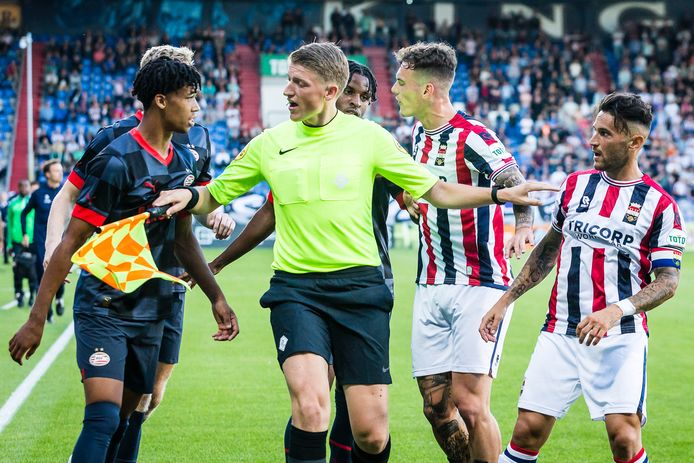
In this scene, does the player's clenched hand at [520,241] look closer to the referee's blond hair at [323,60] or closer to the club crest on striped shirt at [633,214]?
the club crest on striped shirt at [633,214]

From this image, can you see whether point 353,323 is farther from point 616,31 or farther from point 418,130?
point 616,31

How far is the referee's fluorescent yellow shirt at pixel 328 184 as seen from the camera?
15.5 feet

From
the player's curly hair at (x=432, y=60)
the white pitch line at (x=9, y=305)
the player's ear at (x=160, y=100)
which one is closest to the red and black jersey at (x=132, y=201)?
the player's ear at (x=160, y=100)

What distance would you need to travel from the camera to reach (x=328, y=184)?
473 centimetres

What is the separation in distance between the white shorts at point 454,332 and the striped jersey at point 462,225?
64mm

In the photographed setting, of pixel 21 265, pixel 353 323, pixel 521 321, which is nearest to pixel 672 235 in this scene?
pixel 353 323

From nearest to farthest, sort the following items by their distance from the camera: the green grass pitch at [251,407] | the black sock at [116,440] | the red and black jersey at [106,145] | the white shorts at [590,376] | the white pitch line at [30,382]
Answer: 1. the white shorts at [590,376]
2. the black sock at [116,440]
3. the red and black jersey at [106,145]
4. the green grass pitch at [251,407]
5. the white pitch line at [30,382]

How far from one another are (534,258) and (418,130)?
3.75 feet

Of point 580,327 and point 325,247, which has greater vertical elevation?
point 325,247

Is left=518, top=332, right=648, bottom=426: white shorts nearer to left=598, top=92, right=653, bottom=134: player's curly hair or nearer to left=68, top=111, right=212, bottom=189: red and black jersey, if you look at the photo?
left=598, top=92, right=653, bottom=134: player's curly hair

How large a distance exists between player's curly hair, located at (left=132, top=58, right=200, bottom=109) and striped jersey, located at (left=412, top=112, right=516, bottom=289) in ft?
5.07

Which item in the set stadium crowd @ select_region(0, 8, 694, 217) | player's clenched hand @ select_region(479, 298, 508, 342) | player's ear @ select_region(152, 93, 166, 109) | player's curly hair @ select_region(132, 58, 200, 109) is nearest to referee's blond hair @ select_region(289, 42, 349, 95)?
player's curly hair @ select_region(132, 58, 200, 109)

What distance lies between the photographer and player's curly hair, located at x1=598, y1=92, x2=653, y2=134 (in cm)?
514

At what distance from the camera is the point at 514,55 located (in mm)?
41312
